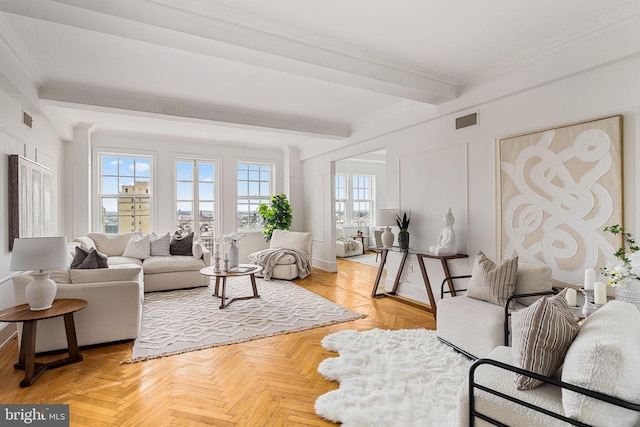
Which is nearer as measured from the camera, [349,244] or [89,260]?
[89,260]

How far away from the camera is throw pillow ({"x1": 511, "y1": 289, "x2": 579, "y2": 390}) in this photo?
1.44 m

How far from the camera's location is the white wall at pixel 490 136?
8.86 feet

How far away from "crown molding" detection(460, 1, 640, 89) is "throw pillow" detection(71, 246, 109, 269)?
4.63 m

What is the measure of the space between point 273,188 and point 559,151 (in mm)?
6146

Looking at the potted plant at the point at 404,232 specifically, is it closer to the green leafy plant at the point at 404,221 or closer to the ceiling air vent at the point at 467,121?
the green leafy plant at the point at 404,221

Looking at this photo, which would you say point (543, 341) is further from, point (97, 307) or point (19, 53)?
point (19, 53)

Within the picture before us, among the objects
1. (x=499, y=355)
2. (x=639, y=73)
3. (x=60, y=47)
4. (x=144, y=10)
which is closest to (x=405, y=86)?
(x=639, y=73)

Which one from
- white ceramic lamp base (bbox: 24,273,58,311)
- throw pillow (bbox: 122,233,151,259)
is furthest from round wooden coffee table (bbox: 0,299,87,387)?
throw pillow (bbox: 122,233,151,259)

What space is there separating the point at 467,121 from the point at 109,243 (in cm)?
602

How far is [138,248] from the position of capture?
5707mm

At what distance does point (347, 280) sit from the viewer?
6207 mm

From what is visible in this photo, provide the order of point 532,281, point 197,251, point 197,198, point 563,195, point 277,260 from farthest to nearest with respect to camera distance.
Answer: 1. point 197,198
2. point 277,260
3. point 197,251
4. point 563,195
5. point 532,281

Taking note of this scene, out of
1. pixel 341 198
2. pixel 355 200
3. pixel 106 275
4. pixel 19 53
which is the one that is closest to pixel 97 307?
pixel 106 275

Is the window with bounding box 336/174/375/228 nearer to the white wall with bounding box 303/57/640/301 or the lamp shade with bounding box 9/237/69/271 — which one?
the white wall with bounding box 303/57/640/301
